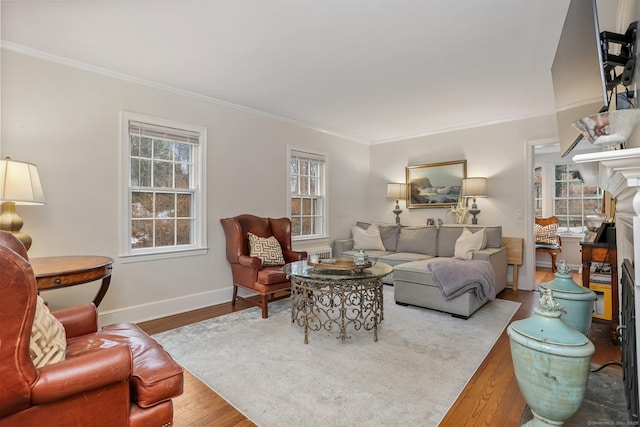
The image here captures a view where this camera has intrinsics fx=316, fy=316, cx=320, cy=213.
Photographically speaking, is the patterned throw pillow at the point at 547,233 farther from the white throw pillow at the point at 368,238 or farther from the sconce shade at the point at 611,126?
the sconce shade at the point at 611,126

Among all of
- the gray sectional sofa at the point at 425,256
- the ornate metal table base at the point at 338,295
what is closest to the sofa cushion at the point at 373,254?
the gray sectional sofa at the point at 425,256

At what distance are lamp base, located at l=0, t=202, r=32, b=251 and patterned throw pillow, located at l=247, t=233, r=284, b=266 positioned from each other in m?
1.90

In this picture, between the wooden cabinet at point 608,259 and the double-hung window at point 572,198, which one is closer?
the wooden cabinet at point 608,259

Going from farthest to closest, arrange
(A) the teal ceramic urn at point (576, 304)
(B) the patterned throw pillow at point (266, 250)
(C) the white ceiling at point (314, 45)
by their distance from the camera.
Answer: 1. (B) the patterned throw pillow at point (266, 250)
2. (C) the white ceiling at point (314, 45)
3. (A) the teal ceramic urn at point (576, 304)

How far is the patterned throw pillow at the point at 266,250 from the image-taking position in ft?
11.8

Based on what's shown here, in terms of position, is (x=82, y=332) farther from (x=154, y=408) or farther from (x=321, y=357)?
(x=321, y=357)

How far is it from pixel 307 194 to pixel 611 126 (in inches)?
162

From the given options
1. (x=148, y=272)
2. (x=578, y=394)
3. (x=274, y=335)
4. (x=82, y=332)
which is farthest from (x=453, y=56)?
(x=148, y=272)

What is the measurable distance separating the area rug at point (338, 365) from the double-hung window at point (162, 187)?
1.01 meters

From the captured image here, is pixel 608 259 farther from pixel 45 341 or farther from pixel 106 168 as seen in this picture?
pixel 106 168

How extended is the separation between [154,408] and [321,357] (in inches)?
52.5

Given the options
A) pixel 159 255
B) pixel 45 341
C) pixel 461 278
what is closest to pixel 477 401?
pixel 461 278

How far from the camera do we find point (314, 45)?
2.51 metres

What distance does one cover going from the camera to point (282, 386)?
6.55ft
